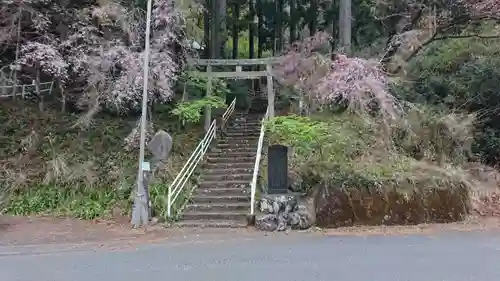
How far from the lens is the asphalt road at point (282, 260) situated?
684 cm

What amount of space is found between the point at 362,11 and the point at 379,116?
983cm

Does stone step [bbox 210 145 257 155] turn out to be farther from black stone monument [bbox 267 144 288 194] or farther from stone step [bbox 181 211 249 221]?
stone step [bbox 181 211 249 221]

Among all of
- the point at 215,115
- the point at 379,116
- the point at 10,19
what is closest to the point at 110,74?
the point at 10,19

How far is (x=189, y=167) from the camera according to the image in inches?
536

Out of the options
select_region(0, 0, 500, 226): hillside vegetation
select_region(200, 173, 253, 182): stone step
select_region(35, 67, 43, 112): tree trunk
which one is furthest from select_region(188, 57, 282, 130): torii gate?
select_region(35, 67, 43, 112): tree trunk

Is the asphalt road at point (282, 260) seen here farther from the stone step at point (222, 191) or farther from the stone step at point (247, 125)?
the stone step at point (247, 125)

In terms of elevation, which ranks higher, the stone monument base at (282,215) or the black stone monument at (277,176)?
the black stone monument at (277,176)

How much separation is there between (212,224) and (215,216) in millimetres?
426

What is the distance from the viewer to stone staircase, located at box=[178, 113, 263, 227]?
11.8m

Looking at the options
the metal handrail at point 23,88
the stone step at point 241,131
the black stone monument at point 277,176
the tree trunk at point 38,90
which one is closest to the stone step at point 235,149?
the stone step at point 241,131

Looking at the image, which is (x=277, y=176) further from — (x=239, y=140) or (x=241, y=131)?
(x=241, y=131)

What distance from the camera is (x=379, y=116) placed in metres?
14.5

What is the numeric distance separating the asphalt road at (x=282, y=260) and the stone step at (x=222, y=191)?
275 centimetres

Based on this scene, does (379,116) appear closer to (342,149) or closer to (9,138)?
(342,149)
